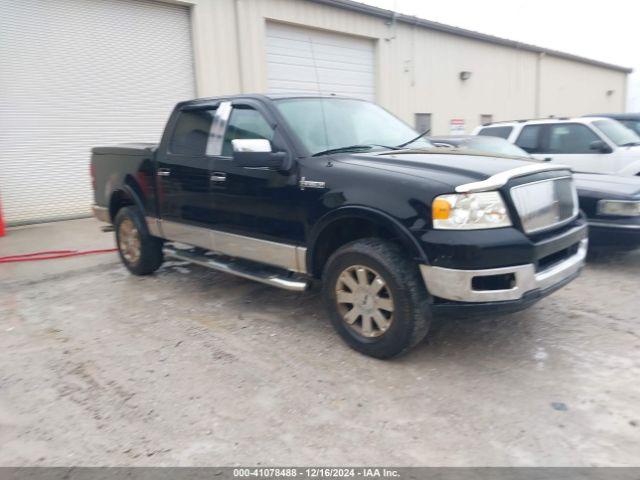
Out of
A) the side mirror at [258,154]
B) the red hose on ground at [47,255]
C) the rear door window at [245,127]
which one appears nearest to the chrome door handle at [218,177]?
the rear door window at [245,127]

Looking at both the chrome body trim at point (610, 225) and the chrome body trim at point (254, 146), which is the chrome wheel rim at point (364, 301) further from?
the chrome body trim at point (610, 225)

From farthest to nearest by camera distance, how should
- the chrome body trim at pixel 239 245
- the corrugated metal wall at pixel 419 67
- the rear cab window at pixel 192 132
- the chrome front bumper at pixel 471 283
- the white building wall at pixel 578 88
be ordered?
the white building wall at pixel 578 88 < the corrugated metal wall at pixel 419 67 < the rear cab window at pixel 192 132 < the chrome body trim at pixel 239 245 < the chrome front bumper at pixel 471 283

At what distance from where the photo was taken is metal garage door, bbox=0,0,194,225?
9.39 m

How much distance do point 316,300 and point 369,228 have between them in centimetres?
147

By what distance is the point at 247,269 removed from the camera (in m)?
4.64

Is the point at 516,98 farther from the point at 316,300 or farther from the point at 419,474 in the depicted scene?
the point at 419,474

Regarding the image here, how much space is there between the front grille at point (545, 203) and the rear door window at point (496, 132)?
17.6ft

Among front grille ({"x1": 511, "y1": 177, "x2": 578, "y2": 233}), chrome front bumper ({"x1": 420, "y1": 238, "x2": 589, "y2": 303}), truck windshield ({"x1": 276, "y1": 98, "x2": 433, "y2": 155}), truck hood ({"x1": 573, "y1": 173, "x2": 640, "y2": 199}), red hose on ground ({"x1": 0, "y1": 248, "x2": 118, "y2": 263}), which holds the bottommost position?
red hose on ground ({"x1": 0, "y1": 248, "x2": 118, "y2": 263})

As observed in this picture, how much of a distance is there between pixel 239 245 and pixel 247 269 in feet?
0.74

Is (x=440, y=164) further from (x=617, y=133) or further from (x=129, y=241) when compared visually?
(x=617, y=133)

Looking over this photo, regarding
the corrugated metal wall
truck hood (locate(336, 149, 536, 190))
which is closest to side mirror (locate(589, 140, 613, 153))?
truck hood (locate(336, 149, 536, 190))

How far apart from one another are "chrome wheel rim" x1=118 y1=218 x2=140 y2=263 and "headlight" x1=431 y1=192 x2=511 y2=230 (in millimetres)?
3745

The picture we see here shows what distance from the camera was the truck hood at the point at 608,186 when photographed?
5.60 metres

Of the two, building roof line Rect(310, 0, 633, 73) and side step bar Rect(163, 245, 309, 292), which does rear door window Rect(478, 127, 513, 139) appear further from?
building roof line Rect(310, 0, 633, 73)
